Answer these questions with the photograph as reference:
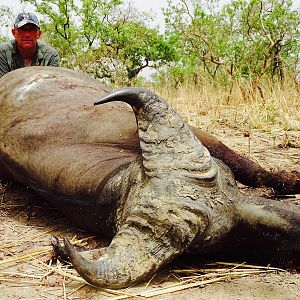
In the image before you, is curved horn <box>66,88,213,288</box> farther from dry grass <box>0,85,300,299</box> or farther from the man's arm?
the man's arm

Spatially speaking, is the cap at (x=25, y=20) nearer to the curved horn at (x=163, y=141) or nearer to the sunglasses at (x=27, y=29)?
the sunglasses at (x=27, y=29)

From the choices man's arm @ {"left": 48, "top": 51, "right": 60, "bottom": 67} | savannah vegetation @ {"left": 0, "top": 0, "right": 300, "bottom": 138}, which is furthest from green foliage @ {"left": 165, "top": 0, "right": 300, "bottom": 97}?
man's arm @ {"left": 48, "top": 51, "right": 60, "bottom": 67}

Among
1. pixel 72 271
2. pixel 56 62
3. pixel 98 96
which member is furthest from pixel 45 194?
pixel 56 62

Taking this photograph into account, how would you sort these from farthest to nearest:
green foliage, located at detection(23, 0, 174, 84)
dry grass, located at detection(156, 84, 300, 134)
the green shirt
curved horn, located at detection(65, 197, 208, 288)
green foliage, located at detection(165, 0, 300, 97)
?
green foliage, located at detection(23, 0, 174, 84), green foliage, located at detection(165, 0, 300, 97), dry grass, located at detection(156, 84, 300, 134), the green shirt, curved horn, located at detection(65, 197, 208, 288)

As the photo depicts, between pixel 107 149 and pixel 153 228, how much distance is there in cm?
106

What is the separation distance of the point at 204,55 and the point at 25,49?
10.0m

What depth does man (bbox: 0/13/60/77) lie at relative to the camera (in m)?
5.70

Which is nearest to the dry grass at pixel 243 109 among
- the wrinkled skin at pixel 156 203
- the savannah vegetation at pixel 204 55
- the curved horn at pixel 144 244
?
the savannah vegetation at pixel 204 55

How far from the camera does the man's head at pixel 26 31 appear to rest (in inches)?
226

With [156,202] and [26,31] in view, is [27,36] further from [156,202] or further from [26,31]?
[156,202]

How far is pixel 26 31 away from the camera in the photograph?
5.79 m

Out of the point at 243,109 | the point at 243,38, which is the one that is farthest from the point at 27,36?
the point at 243,38

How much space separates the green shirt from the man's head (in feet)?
0.27

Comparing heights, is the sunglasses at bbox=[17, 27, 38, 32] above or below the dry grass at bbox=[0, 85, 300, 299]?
above
